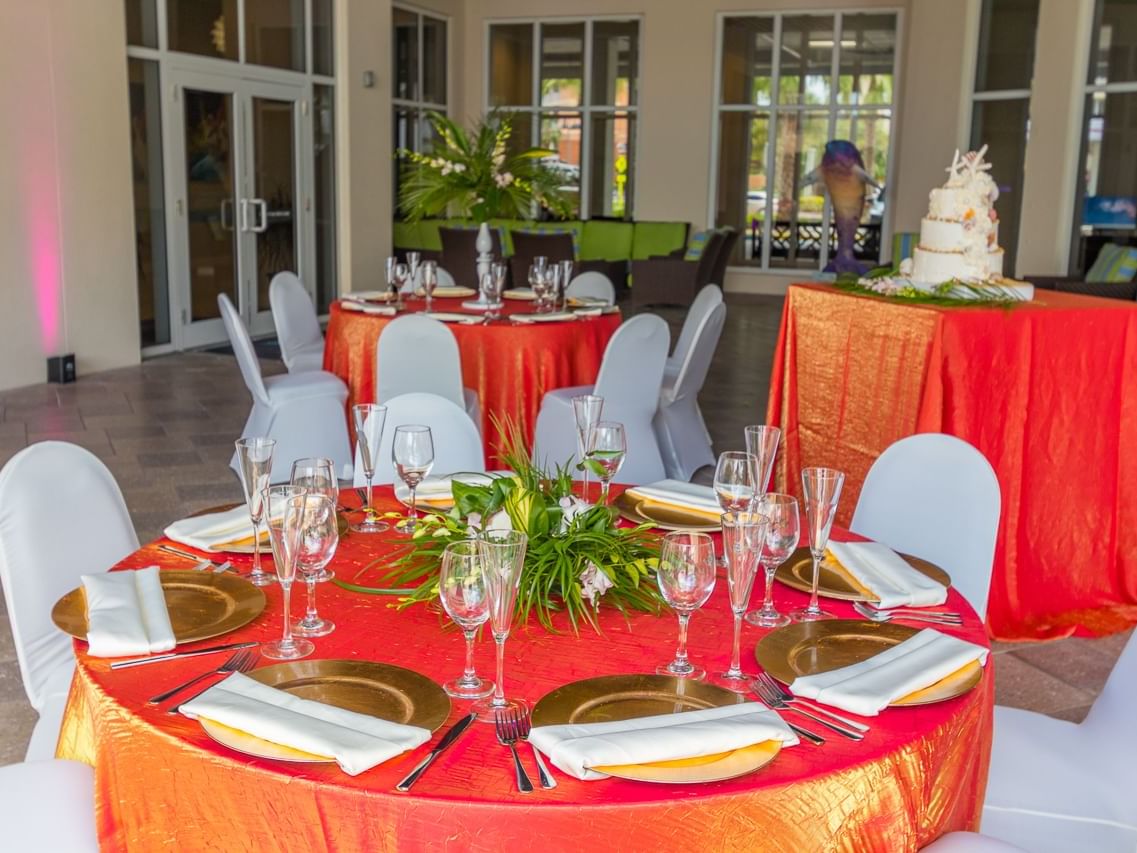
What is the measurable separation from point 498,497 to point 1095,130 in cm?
1119

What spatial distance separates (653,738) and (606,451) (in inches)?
33.1

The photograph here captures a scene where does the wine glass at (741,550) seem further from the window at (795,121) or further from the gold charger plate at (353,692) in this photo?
the window at (795,121)

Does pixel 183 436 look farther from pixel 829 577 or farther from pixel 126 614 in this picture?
pixel 829 577

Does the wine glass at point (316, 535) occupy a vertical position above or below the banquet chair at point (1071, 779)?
above

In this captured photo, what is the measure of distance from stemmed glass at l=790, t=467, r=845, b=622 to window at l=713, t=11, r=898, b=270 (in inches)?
561

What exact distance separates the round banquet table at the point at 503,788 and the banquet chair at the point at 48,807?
8.5 inches

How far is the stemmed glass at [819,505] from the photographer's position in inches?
70.6

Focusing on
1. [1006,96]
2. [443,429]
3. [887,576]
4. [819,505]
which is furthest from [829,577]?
[1006,96]

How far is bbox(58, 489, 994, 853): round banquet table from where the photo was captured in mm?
1284

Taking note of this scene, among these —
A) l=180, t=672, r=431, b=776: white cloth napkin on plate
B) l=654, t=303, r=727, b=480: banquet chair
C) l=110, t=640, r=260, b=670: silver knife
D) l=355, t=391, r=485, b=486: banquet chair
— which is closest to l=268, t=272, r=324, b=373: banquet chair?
l=654, t=303, r=727, b=480: banquet chair

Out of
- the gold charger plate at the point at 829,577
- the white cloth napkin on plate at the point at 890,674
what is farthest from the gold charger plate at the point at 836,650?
the gold charger plate at the point at 829,577

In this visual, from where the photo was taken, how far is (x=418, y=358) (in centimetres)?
463

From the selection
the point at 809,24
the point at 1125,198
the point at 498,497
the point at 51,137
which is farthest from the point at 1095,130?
the point at 498,497

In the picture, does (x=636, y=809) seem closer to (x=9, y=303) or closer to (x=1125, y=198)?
(x=9, y=303)
